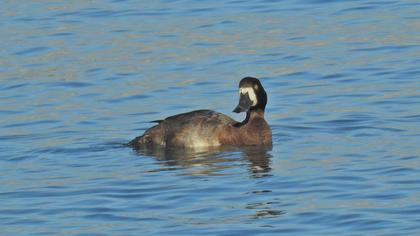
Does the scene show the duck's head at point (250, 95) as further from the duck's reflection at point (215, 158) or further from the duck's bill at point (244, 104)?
the duck's reflection at point (215, 158)

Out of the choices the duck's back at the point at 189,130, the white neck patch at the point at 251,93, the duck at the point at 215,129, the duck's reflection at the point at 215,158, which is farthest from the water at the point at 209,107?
the white neck patch at the point at 251,93

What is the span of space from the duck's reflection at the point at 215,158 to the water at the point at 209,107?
0.03 metres

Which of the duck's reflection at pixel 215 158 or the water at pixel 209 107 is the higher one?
the water at pixel 209 107

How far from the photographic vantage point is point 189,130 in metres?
15.8

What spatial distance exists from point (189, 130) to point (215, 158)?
93 cm

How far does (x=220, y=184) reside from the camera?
43.2 ft

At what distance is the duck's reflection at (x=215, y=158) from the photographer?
14156 millimetres

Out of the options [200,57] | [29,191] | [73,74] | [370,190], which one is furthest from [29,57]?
[370,190]

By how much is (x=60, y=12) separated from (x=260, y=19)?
4.76 m

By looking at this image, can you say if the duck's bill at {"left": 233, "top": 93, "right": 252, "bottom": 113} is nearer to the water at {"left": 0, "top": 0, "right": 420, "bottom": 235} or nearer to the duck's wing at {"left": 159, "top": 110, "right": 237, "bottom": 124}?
the duck's wing at {"left": 159, "top": 110, "right": 237, "bottom": 124}

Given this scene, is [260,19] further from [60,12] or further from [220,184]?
[220,184]

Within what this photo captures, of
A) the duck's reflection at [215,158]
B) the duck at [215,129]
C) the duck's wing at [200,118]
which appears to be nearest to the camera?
the duck's reflection at [215,158]

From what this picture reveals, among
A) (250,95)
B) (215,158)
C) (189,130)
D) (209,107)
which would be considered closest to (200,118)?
(189,130)

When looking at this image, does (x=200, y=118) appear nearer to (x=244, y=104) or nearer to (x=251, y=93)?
(x=244, y=104)
